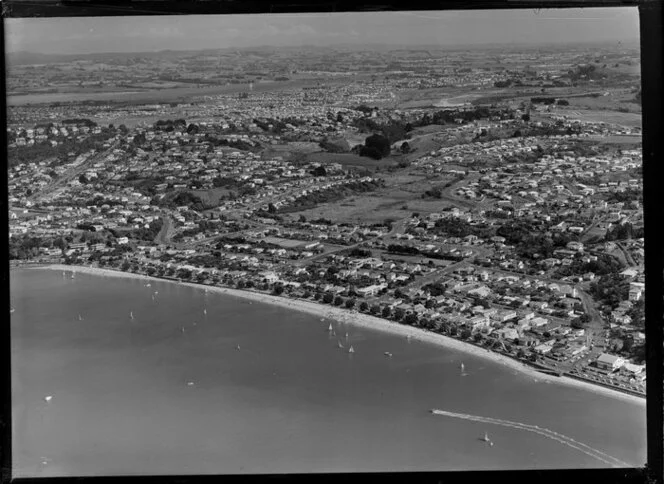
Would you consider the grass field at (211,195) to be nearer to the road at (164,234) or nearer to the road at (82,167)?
the road at (164,234)

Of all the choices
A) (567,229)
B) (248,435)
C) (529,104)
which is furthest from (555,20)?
(248,435)

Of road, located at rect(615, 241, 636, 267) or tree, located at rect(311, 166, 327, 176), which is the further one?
tree, located at rect(311, 166, 327, 176)

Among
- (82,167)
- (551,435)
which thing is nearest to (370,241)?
(551,435)

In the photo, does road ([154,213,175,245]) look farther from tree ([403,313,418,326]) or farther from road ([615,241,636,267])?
road ([615,241,636,267])

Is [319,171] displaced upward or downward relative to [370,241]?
upward

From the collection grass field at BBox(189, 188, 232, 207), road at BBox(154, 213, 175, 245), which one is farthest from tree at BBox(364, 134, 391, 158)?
road at BBox(154, 213, 175, 245)

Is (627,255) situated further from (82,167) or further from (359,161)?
(82,167)

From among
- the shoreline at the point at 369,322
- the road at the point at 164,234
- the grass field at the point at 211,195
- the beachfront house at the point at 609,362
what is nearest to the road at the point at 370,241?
the shoreline at the point at 369,322
